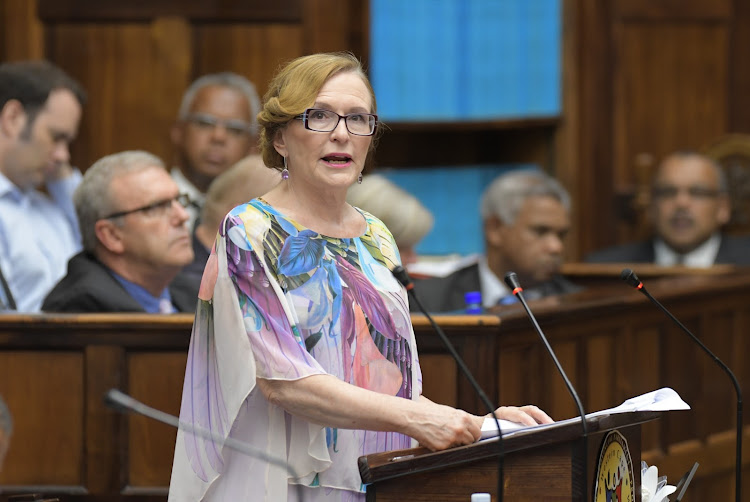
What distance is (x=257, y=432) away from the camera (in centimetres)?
225

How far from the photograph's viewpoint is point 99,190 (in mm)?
3857

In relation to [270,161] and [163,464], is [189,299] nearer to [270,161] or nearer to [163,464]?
[163,464]

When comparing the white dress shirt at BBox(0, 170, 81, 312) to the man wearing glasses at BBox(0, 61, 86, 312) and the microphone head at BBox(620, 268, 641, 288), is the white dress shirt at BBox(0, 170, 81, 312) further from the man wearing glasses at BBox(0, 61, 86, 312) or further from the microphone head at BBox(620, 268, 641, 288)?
the microphone head at BBox(620, 268, 641, 288)

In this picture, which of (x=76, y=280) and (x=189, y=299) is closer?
(x=76, y=280)

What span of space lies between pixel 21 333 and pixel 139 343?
329 millimetres

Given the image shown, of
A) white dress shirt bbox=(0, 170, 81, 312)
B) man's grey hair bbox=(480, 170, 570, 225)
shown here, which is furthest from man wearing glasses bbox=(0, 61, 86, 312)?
man's grey hair bbox=(480, 170, 570, 225)

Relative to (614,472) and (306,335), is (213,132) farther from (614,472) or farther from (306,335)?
(614,472)

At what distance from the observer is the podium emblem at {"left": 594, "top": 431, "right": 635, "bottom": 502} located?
228cm

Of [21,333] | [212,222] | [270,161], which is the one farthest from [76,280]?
[270,161]

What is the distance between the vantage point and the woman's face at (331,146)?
2295mm

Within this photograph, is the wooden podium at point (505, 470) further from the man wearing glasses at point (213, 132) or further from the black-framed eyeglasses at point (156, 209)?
the man wearing glasses at point (213, 132)

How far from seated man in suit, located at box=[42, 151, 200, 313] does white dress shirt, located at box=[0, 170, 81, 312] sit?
462 millimetres

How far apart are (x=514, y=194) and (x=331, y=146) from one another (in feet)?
10.0

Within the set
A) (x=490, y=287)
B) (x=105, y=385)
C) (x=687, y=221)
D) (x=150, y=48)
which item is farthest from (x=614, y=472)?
(x=150, y=48)
